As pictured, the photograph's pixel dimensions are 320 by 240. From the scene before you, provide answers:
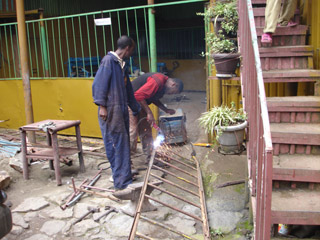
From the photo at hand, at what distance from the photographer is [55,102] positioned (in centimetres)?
793

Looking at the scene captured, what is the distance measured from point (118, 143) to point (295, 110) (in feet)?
7.51

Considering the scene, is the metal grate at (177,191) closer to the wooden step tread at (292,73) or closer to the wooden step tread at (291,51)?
the wooden step tread at (292,73)

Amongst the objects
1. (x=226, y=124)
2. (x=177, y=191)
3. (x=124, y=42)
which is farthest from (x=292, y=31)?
(x=177, y=191)

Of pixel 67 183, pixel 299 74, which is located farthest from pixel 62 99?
pixel 299 74

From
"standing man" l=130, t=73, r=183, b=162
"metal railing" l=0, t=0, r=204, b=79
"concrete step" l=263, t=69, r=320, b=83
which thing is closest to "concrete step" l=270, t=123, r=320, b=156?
"concrete step" l=263, t=69, r=320, b=83

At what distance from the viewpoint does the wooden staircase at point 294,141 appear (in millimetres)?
2822

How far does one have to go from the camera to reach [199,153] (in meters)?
6.06

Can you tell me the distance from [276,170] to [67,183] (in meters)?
3.49

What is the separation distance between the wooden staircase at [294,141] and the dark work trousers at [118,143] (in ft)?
6.41

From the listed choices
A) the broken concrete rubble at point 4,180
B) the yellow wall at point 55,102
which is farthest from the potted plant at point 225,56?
the broken concrete rubble at point 4,180

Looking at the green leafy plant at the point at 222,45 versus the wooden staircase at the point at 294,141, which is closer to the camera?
the wooden staircase at the point at 294,141

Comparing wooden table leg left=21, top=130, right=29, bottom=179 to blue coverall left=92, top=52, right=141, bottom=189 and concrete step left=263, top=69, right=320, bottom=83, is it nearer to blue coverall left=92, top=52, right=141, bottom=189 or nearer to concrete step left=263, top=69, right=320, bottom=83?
blue coverall left=92, top=52, right=141, bottom=189

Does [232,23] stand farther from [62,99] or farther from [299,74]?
[62,99]

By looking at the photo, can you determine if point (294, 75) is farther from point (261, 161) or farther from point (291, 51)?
point (261, 161)
